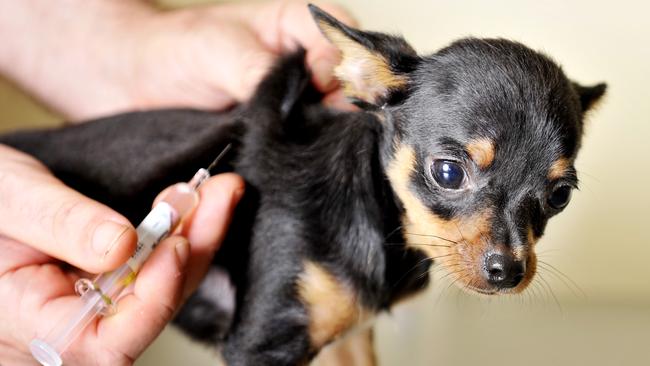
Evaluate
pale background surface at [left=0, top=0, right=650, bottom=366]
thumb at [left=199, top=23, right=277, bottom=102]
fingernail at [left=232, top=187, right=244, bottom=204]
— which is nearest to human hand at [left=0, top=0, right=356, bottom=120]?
thumb at [left=199, top=23, right=277, bottom=102]

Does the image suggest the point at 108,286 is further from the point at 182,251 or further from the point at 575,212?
the point at 575,212

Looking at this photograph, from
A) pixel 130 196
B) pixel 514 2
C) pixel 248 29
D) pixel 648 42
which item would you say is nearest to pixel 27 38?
pixel 248 29

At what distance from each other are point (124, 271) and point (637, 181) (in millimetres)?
1544

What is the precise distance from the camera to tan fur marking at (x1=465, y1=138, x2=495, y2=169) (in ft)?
3.77

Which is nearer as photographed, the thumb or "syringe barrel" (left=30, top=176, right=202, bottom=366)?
"syringe barrel" (left=30, top=176, right=202, bottom=366)

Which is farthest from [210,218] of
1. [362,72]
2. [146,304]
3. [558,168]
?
[558,168]

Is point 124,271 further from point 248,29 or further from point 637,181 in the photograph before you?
point 637,181

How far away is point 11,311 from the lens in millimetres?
1278

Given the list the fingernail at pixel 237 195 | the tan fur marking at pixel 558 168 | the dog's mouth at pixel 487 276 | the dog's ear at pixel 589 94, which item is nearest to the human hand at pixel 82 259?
the fingernail at pixel 237 195

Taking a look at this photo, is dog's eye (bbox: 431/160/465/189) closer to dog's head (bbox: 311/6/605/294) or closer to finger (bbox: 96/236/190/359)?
dog's head (bbox: 311/6/605/294)

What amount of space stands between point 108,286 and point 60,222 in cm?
14

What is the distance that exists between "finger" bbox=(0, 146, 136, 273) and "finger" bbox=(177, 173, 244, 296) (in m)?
0.20

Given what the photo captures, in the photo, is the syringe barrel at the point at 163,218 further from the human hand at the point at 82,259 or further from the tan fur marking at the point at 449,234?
the tan fur marking at the point at 449,234

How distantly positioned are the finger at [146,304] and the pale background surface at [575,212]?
0.78m
